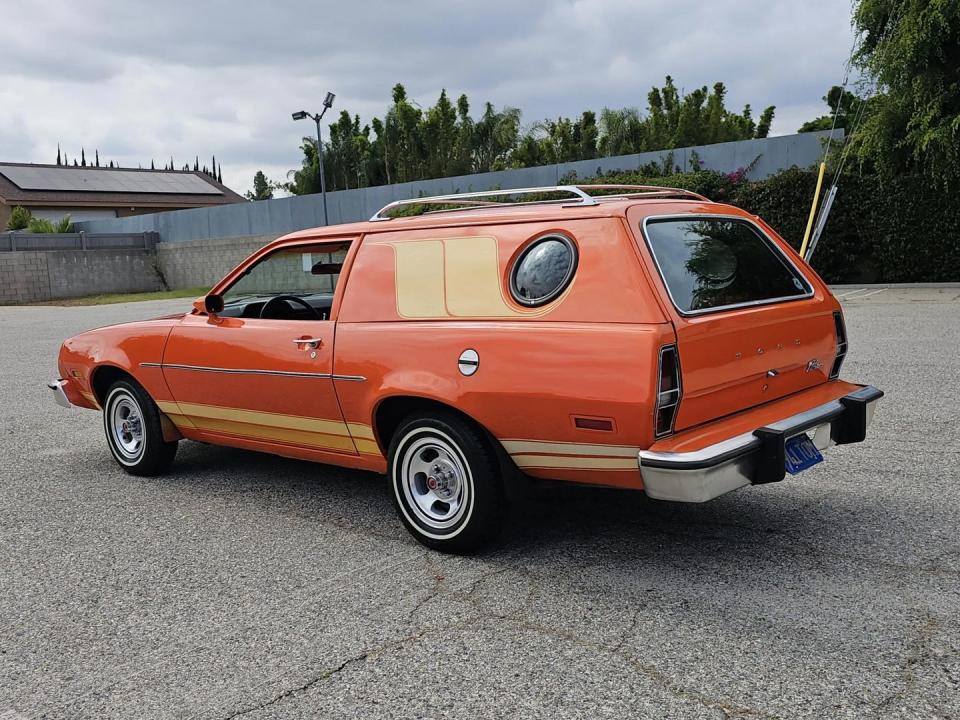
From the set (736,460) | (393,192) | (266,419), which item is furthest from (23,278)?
(736,460)

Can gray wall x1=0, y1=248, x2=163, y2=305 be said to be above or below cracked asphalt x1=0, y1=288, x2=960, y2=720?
above

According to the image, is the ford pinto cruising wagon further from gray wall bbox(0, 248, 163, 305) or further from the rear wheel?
gray wall bbox(0, 248, 163, 305)

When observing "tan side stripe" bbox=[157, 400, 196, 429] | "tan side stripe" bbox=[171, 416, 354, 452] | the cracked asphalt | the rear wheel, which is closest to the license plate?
the cracked asphalt

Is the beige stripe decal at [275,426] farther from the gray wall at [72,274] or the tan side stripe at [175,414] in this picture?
the gray wall at [72,274]

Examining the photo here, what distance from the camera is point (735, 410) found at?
12.9 ft

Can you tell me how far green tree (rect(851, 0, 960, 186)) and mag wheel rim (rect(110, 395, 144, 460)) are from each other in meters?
16.5

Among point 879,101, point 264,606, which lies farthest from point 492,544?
point 879,101

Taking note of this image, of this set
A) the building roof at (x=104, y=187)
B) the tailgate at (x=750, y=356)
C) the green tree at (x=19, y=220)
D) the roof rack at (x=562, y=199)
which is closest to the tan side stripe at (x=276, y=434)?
the roof rack at (x=562, y=199)

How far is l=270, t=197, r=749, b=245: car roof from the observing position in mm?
3885

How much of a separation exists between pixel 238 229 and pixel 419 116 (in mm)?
17225

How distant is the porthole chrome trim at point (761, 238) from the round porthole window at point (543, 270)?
35 centimetres

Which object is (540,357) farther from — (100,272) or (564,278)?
(100,272)

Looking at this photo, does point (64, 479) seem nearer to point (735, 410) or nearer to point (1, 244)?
point (735, 410)

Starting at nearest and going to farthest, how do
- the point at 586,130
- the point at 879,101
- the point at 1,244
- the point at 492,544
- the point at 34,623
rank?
the point at 34,623 < the point at 492,544 < the point at 879,101 < the point at 1,244 < the point at 586,130
